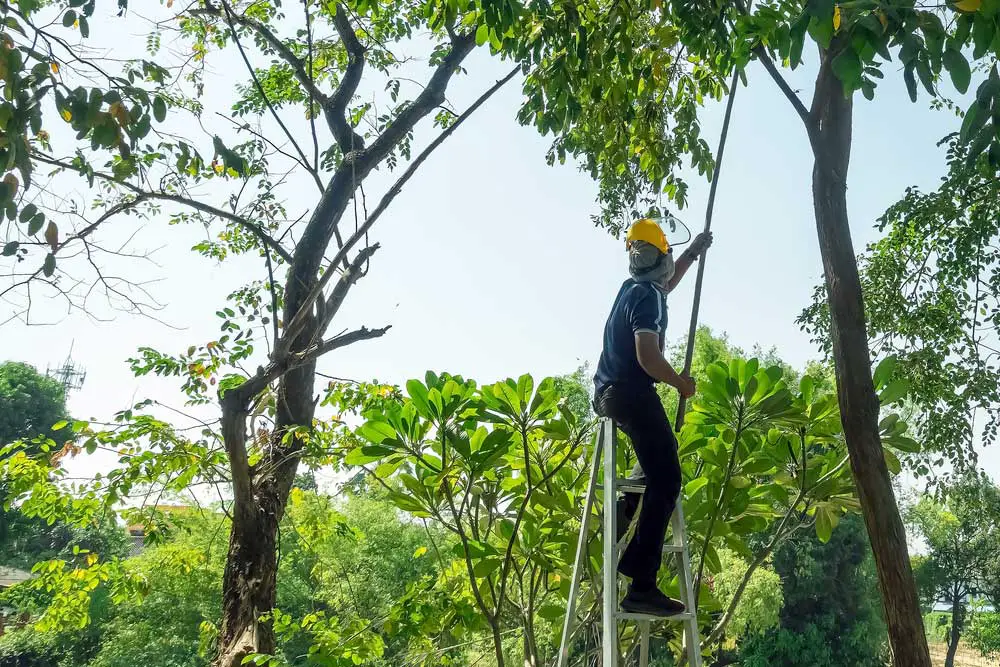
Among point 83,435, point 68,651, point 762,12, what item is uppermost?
point 762,12

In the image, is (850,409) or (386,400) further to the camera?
(386,400)

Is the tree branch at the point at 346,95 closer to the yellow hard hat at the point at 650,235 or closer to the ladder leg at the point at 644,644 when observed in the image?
the yellow hard hat at the point at 650,235

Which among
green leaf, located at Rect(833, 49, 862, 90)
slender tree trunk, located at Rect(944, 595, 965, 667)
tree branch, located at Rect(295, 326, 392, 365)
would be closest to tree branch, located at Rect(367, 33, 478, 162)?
tree branch, located at Rect(295, 326, 392, 365)

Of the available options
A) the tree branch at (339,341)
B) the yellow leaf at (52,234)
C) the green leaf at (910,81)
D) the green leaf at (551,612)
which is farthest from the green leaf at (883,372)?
the yellow leaf at (52,234)

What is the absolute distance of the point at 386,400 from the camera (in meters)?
5.21

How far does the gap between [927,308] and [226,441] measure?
20.8 ft

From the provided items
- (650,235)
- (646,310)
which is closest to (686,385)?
(646,310)

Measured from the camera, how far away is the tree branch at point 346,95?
5.34m

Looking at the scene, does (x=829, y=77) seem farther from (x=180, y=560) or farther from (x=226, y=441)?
(x=180, y=560)

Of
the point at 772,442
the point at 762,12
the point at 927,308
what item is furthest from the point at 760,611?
the point at 762,12

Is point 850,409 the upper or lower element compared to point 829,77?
lower

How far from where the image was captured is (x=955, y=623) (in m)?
23.2

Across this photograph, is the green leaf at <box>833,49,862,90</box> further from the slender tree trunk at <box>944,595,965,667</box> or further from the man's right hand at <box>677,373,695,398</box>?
the slender tree trunk at <box>944,595,965,667</box>

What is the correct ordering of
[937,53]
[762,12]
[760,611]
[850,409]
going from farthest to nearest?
[760,611] < [850,409] < [762,12] < [937,53]
